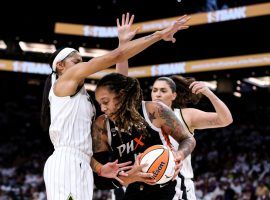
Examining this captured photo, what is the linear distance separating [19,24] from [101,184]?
15211 mm

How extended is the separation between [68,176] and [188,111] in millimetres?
1431

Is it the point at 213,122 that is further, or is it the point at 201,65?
the point at 201,65

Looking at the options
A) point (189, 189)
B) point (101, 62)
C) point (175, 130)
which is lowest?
point (189, 189)

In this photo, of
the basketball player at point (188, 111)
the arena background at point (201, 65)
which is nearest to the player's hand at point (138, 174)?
the basketball player at point (188, 111)

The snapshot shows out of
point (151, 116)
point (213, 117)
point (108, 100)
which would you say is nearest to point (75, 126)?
point (108, 100)

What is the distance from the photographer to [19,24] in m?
17.9

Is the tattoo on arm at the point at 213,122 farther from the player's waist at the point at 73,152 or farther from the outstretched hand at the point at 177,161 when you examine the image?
the player's waist at the point at 73,152

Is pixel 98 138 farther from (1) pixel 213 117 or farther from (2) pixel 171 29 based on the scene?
(1) pixel 213 117

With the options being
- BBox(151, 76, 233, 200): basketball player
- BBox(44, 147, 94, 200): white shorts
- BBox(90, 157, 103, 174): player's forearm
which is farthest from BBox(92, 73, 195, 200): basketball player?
BBox(151, 76, 233, 200): basketball player

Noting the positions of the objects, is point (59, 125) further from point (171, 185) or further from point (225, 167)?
point (225, 167)

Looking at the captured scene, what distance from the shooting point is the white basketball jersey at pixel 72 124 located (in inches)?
136

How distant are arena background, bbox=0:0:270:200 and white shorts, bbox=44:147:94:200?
912 cm

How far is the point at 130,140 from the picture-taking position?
3.40 m

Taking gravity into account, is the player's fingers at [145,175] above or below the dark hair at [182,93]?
below
